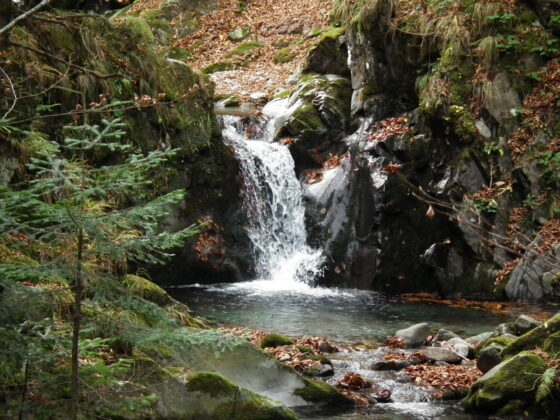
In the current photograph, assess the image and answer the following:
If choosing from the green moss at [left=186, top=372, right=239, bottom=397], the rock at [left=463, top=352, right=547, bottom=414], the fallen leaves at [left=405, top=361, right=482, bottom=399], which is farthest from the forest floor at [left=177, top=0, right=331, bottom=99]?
the green moss at [left=186, top=372, right=239, bottom=397]

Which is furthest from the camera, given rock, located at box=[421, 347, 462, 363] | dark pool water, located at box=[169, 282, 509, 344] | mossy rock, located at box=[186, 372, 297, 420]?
dark pool water, located at box=[169, 282, 509, 344]

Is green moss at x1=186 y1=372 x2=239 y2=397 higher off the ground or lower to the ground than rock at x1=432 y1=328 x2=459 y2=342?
higher

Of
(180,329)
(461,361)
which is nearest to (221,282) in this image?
(461,361)

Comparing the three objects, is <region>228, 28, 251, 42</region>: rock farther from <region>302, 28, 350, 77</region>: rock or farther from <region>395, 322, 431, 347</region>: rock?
<region>395, 322, 431, 347</region>: rock

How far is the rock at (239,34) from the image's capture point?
2136cm

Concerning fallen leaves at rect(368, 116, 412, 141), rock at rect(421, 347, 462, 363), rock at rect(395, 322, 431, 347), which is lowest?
rock at rect(395, 322, 431, 347)

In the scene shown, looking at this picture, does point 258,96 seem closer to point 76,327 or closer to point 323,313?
point 323,313

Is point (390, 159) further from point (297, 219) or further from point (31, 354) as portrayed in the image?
point (31, 354)

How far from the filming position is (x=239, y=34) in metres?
21.5

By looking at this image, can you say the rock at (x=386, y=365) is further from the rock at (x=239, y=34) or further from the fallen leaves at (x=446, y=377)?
the rock at (x=239, y=34)

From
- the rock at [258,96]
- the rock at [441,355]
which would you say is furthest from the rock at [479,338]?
the rock at [258,96]

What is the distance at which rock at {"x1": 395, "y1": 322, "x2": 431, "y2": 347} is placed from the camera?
7.99 meters

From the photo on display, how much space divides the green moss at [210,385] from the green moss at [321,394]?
3.27ft

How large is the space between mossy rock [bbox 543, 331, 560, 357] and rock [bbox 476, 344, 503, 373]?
54cm
